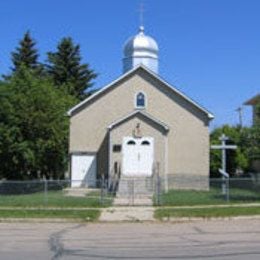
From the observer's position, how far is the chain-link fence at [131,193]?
29.4 meters

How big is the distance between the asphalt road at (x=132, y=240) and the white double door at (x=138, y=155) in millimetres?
16618

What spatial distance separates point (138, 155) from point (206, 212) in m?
15.4

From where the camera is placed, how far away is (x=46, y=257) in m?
14.0

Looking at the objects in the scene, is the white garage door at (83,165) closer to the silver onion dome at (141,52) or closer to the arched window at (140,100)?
the arched window at (140,100)

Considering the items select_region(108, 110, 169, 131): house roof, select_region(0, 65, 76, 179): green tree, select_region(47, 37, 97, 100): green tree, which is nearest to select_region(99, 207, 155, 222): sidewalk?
select_region(108, 110, 169, 131): house roof

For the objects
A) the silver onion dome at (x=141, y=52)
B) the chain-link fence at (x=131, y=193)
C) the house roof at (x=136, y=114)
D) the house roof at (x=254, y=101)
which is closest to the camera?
the chain-link fence at (x=131, y=193)

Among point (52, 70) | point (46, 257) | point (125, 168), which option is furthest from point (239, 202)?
point (52, 70)

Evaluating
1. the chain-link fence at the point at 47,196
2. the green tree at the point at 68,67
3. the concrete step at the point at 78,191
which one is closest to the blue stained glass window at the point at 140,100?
the chain-link fence at the point at 47,196

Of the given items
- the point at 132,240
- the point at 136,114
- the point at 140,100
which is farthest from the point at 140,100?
the point at 132,240

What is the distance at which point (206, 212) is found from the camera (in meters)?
25.0

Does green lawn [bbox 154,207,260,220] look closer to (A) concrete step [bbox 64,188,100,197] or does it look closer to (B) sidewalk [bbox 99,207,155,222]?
(B) sidewalk [bbox 99,207,155,222]

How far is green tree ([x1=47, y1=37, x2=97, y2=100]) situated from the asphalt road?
52.0 metres

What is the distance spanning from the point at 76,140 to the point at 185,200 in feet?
43.5

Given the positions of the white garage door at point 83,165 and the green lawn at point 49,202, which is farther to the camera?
the white garage door at point 83,165
